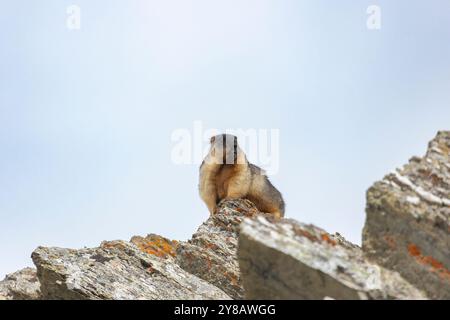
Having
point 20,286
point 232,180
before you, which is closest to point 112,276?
point 20,286

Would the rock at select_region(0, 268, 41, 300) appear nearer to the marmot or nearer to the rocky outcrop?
the marmot

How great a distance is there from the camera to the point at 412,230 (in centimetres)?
798

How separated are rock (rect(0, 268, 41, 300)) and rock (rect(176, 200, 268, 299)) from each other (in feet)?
12.5

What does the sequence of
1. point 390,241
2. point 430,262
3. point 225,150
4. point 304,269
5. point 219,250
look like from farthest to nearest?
point 225,150 → point 219,250 → point 390,241 → point 430,262 → point 304,269

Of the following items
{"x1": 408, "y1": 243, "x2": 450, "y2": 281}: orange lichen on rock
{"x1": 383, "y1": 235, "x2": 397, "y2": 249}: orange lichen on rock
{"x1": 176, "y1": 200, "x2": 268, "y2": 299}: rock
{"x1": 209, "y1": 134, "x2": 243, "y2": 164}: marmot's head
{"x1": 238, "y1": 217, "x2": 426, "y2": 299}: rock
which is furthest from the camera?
{"x1": 209, "y1": 134, "x2": 243, "y2": 164}: marmot's head

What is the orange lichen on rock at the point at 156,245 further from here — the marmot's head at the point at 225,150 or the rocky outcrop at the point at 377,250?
the rocky outcrop at the point at 377,250

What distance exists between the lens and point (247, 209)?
56.6 feet

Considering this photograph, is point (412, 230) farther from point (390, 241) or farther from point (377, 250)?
point (377, 250)

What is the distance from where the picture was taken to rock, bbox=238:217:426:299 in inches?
293

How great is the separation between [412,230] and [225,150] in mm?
9593

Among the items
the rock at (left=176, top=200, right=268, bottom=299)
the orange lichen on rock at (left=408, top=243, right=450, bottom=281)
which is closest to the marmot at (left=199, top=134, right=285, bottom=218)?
the rock at (left=176, top=200, right=268, bottom=299)

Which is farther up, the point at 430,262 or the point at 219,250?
the point at 430,262
